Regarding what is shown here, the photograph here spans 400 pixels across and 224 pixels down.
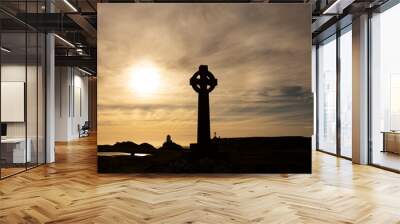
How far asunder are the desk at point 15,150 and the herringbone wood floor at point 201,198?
1.17 feet

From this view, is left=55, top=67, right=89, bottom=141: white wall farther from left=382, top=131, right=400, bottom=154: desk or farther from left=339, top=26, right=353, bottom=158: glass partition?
left=382, top=131, right=400, bottom=154: desk

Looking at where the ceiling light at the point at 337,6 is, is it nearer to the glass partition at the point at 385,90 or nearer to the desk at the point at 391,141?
the glass partition at the point at 385,90

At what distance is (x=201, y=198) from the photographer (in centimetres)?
515

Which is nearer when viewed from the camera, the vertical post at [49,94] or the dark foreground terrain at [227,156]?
the dark foreground terrain at [227,156]

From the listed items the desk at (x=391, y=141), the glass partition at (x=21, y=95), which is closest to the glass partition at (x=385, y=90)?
the desk at (x=391, y=141)

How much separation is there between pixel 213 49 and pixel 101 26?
2.11m

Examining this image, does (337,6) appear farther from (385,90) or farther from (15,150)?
(15,150)

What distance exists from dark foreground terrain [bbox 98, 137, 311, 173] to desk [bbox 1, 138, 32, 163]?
63.0 inches

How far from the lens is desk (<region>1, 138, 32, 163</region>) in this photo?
6.86m

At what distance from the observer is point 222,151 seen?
281 inches

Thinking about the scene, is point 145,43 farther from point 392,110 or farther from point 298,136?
point 392,110

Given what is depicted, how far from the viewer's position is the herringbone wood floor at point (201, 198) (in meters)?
4.21

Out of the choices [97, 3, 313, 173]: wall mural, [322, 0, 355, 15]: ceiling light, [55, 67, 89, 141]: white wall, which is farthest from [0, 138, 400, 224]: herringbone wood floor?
[55, 67, 89, 141]: white wall

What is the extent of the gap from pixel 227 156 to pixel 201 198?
209 centimetres
